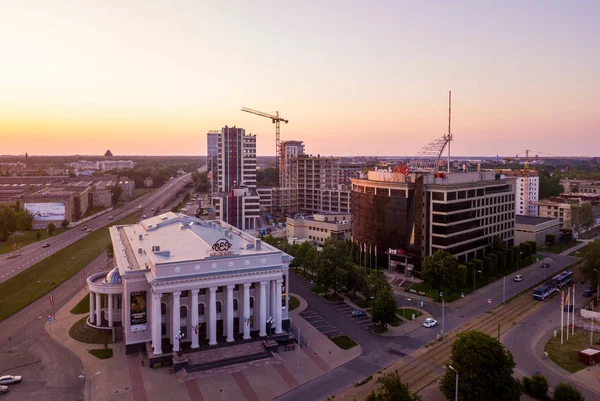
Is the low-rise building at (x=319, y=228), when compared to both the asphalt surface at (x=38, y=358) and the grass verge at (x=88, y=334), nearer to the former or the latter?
the asphalt surface at (x=38, y=358)

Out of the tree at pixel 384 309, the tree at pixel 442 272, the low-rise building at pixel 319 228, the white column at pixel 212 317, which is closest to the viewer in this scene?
the white column at pixel 212 317

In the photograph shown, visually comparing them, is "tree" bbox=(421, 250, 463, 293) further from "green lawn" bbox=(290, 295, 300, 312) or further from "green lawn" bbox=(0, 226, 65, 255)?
"green lawn" bbox=(0, 226, 65, 255)

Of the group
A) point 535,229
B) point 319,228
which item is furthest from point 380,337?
point 535,229

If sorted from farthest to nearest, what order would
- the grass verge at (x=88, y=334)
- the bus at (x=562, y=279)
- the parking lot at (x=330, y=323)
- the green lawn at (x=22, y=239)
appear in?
the green lawn at (x=22, y=239), the bus at (x=562, y=279), the parking lot at (x=330, y=323), the grass verge at (x=88, y=334)

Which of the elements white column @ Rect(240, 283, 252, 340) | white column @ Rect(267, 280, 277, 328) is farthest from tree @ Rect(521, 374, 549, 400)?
white column @ Rect(240, 283, 252, 340)

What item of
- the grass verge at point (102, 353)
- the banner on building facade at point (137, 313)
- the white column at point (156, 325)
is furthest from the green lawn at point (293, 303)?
the grass verge at point (102, 353)

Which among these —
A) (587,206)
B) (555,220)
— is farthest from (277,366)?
(587,206)
